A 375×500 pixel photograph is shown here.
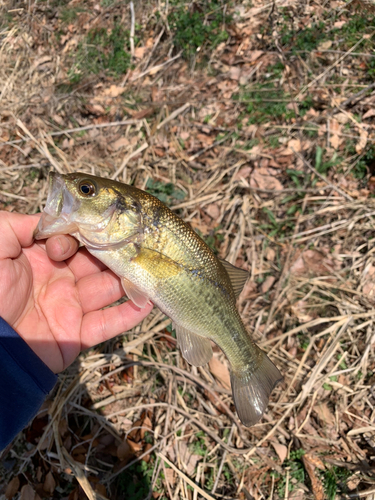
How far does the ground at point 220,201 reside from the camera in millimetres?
3914

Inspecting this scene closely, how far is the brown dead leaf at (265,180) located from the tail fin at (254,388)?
294 centimetres

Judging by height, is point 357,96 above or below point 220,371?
above

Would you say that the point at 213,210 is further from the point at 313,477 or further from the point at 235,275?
the point at 313,477

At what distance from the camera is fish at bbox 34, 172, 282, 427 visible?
9.11 ft

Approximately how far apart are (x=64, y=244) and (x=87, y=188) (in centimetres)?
57

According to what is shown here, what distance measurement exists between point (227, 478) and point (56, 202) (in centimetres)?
358

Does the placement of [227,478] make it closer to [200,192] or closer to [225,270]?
[225,270]

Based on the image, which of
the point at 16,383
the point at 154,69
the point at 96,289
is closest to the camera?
the point at 16,383

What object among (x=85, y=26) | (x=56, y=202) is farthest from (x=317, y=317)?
(x=85, y=26)

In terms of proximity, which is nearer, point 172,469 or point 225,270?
point 225,270

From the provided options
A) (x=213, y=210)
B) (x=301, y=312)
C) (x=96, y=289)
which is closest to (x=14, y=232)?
(x=96, y=289)

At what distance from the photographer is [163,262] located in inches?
115

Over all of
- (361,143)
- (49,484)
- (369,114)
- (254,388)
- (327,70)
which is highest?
(327,70)

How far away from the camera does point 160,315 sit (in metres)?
4.55
